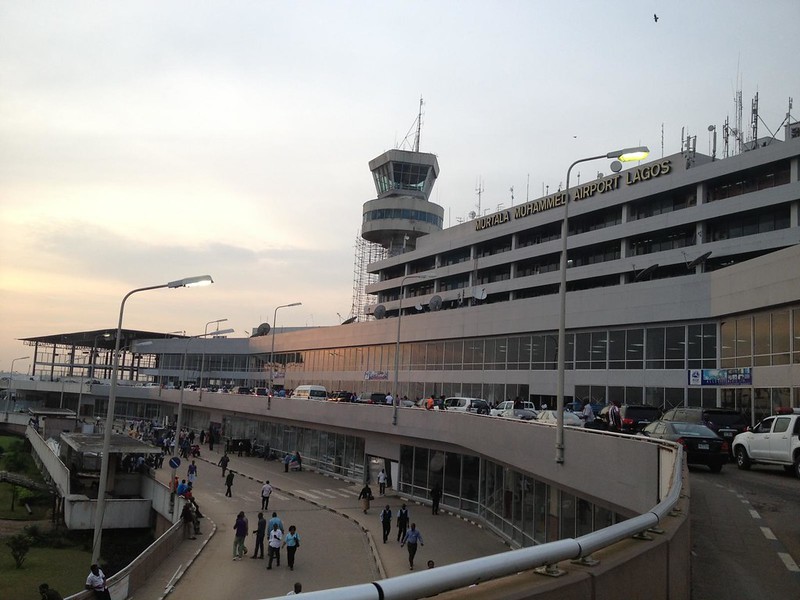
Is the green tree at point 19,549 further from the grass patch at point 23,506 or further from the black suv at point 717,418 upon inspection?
the black suv at point 717,418

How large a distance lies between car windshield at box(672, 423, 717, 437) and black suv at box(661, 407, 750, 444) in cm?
373

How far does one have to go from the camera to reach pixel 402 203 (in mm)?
95062

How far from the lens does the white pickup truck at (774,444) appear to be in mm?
19828

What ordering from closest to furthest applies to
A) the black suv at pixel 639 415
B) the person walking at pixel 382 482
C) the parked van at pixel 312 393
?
the black suv at pixel 639 415 → the person walking at pixel 382 482 → the parked van at pixel 312 393

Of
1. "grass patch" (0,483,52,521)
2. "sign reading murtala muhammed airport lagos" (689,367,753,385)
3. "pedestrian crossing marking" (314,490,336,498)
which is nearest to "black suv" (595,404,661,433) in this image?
"sign reading murtala muhammed airport lagos" (689,367,753,385)

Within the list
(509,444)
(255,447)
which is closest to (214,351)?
(255,447)

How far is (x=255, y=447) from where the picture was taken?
6197 centimetres

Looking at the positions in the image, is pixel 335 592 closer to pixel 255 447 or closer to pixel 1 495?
pixel 1 495

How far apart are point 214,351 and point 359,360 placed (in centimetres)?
3847

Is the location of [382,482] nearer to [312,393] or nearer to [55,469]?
[312,393]

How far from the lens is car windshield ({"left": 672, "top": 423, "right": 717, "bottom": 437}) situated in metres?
21.2

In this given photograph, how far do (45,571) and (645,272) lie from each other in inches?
1724

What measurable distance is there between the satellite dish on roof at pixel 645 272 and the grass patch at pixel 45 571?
41279 mm

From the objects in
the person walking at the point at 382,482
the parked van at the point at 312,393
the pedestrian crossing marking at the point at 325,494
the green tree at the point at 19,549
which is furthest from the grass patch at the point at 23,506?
the person walking at the point at 382,482
